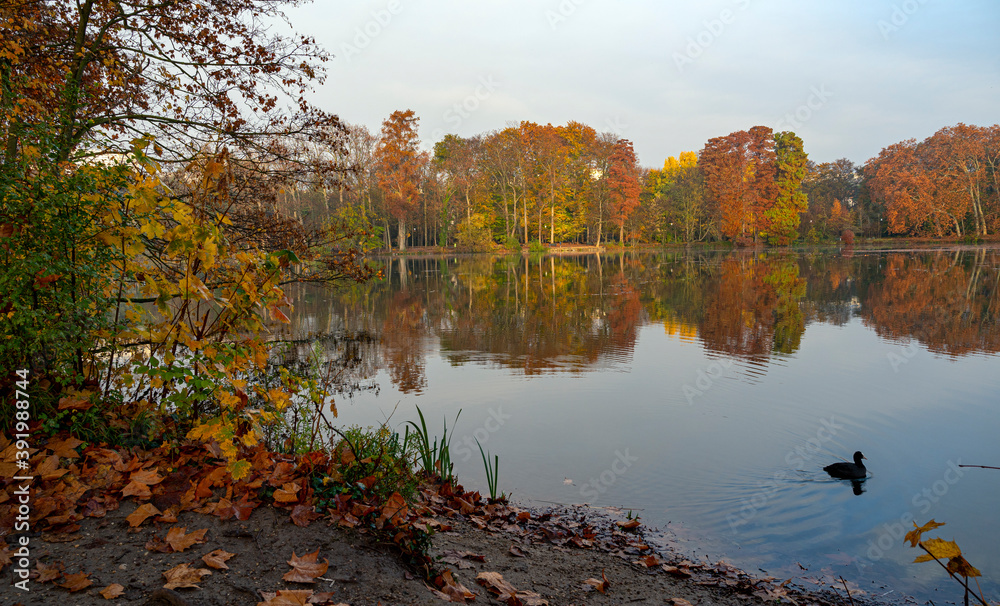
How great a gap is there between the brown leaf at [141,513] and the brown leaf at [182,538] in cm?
15

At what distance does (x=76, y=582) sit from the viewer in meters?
2.21

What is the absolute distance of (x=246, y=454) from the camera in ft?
12.0

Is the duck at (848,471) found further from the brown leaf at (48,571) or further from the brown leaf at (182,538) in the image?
the brown leaf at (48,571)

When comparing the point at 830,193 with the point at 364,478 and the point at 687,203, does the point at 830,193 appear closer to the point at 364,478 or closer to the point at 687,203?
the point at 687,203

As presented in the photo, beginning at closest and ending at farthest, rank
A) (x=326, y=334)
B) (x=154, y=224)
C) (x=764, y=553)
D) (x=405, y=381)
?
(x=154, y=224) → (x=764, y=553) → (x=405, y=381) → (x=326, y=334)

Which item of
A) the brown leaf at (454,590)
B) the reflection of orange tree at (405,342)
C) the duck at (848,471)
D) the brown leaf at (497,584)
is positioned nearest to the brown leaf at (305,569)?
the brown leaf at (454,590)

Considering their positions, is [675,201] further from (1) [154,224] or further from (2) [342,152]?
(1) [154,224]

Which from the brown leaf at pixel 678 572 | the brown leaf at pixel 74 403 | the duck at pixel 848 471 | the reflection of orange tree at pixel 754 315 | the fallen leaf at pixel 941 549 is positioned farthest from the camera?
the reflection of orange tree at pixel 754 315

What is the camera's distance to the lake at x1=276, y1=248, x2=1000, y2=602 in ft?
15.3

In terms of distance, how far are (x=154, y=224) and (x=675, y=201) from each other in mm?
59140

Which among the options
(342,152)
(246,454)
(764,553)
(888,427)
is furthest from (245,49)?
(888,427)

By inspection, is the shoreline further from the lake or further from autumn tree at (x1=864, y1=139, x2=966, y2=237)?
autumn tree at (x1=864, y1=139, x2=966, y2=237)

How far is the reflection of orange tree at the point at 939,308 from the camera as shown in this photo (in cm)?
1192

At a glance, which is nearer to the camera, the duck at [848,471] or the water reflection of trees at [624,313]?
the duck at [848,471]
